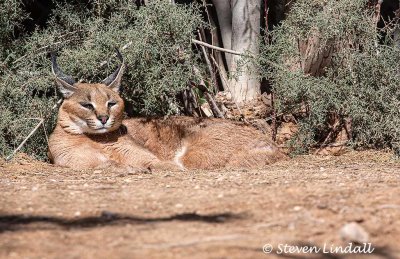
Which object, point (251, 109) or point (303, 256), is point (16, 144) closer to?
point (251, 109)

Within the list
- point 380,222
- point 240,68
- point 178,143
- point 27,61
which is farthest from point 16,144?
point 380,222

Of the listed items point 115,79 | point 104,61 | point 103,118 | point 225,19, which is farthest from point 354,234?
point 225,19

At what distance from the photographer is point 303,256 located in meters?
3.91

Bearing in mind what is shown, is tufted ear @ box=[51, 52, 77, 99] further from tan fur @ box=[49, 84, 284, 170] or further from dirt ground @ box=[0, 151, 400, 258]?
dirt ground @ box=[0, 151, 400, 258]

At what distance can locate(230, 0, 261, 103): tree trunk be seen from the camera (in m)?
10.2

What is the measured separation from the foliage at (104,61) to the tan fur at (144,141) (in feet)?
1.36

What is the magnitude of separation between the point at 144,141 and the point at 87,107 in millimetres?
980

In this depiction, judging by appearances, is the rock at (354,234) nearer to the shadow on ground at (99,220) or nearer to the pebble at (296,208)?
the pebble at (296,208)

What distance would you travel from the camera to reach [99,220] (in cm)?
460

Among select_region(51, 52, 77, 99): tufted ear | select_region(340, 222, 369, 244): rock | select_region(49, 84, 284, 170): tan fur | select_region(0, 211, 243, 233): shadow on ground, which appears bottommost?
select_region(49, 84, 284, 170): tan fur

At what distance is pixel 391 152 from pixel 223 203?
4.57 meters

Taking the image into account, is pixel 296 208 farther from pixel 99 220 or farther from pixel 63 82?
pixel 63 82

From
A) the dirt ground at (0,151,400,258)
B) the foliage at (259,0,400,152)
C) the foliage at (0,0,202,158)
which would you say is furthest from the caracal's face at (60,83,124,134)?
the foliage at (259,0,400,152)

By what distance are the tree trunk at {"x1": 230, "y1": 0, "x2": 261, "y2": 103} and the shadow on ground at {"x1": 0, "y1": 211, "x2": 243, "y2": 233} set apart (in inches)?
219
